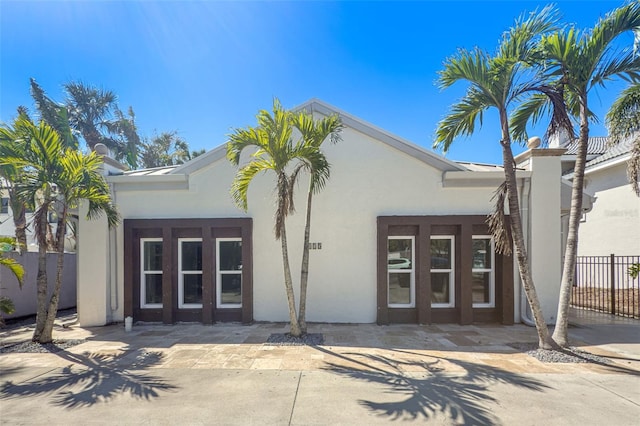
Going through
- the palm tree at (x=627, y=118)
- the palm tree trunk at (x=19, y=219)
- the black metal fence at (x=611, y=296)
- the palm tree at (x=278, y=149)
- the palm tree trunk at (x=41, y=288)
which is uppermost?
the palm tree at (x=627, y=118)

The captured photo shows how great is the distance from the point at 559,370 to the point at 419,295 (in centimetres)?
331

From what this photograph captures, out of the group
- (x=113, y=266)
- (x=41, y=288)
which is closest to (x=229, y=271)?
(x=113, y=266)

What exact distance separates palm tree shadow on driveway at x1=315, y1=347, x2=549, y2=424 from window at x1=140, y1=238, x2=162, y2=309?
548 cm

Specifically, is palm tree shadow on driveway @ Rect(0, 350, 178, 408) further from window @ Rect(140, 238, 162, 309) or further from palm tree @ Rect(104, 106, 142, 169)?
palm tree @ Rect(104, 106, 142, 169)

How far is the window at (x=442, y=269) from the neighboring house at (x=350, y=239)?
3cm

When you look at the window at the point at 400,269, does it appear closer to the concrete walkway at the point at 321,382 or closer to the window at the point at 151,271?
the concrete walkway at the point at 321,382

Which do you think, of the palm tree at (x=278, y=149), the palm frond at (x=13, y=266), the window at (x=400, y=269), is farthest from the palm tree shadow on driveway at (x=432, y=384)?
the palm frond at (x=13, y=266)

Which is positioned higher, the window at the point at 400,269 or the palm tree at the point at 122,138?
the palm tree at the point at 122,138

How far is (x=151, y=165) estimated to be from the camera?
24016mm

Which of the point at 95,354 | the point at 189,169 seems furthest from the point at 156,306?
the point at 189,169

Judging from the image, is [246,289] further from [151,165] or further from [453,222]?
[151,165]

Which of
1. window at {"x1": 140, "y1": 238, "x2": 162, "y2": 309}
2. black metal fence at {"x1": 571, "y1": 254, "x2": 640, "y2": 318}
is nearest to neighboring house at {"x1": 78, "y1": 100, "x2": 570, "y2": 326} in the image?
window at {"x1": 140, "y1": 238, "x2": 162, "y2": 309}

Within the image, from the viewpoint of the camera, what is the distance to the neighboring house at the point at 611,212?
1303cm

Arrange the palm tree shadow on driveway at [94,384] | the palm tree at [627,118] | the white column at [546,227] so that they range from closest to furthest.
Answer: the palm tree shadow on driveway at [94,384], the palm tree at [627,118], the white column at [546,227]
